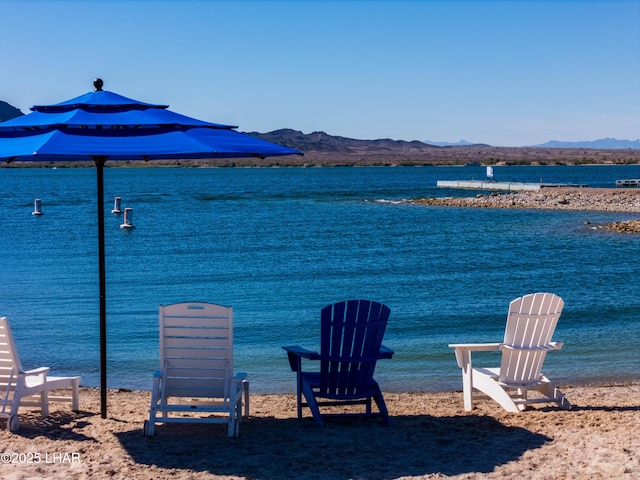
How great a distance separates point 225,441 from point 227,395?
327mm

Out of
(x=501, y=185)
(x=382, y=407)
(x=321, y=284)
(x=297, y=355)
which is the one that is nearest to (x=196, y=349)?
(x=297, y=355)

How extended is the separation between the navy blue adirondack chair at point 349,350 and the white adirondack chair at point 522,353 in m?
0.87

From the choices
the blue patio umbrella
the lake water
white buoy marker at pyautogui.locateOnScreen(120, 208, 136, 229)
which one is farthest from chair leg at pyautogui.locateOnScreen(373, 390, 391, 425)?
white buoy marker at pyautogui.locateOnScreen(120, 208, 136, 229)

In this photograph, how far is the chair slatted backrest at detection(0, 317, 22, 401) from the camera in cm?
588

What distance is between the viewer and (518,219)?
39562 mm

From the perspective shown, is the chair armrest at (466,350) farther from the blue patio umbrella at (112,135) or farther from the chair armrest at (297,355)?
the blue patio umbrella at (112,135)

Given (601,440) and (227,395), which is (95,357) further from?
(601,440)

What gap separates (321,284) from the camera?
18406mm

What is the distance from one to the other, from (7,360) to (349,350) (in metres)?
2.51

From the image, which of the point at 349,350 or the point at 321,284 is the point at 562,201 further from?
the point at 349,350

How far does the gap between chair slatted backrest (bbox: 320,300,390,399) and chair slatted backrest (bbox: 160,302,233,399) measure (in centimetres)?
76

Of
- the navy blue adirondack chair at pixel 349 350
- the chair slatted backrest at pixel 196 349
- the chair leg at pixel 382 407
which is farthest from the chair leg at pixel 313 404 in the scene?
the chair slatted backrest at pixel 196 349

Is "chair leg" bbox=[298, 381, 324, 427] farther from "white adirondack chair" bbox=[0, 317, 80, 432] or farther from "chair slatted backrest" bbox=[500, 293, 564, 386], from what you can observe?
"white adirondack chair" bbox=[0, 317, 80, 432]

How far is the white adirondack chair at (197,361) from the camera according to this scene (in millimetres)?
5855
